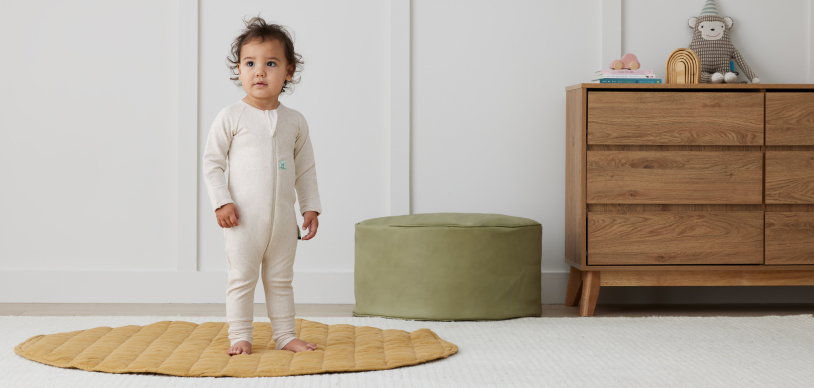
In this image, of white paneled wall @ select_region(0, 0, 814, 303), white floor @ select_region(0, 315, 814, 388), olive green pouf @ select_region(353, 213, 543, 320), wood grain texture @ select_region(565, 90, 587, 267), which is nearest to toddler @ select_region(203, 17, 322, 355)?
white floor @ select_region(0, 315, 814, 388)

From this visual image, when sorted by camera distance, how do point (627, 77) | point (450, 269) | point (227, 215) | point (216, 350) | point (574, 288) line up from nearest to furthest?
point (227, 215) < point (216, 350) < point (450, 269) < point (627, 77) < point (574, 288)

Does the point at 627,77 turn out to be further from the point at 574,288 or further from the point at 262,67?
the point at 262,67


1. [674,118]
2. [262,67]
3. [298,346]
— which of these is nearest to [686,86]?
[674,118]

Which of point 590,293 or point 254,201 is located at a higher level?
point 254,201

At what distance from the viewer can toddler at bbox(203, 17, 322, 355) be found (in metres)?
1.71

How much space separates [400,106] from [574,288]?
111 cm

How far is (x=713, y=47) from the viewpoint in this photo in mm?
2826

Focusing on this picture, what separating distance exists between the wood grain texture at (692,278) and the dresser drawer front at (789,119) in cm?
53

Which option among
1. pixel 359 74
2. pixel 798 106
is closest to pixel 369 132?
pixel 359 74

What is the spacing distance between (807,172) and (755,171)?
8.2 inches

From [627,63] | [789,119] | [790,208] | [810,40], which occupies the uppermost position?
[810,40]

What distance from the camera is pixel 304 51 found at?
2.89 metres

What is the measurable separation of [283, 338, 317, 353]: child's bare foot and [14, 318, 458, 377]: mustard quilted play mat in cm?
3

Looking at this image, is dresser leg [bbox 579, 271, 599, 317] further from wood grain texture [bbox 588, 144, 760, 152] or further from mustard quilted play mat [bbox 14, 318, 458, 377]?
mustard quilted play mat [bbox 14, 318, 458, 377]
